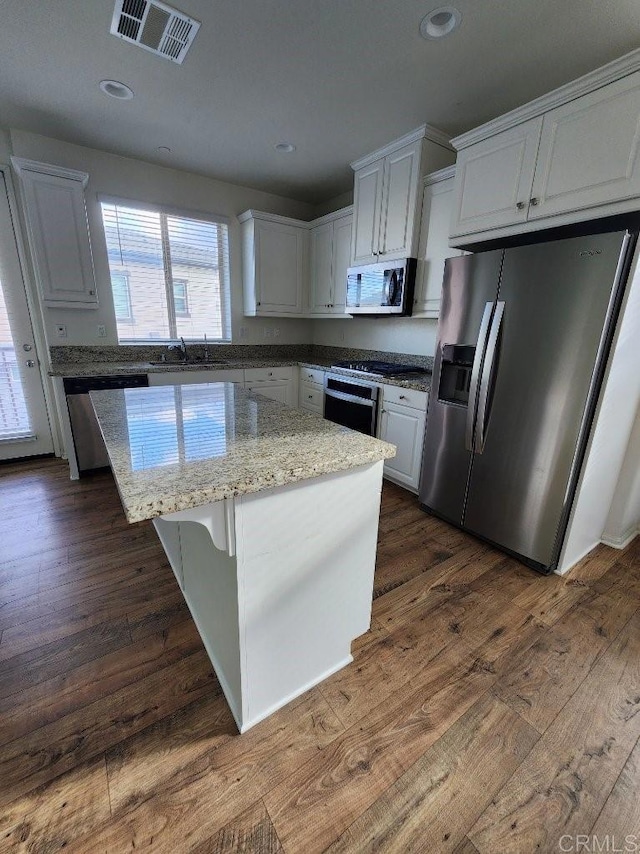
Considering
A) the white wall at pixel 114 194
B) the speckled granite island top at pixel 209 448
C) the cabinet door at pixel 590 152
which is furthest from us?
the white wall at pixel 114 194

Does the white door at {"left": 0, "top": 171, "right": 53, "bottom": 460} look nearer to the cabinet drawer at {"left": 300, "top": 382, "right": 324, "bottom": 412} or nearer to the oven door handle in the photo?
the cabinet drawer at {"left": 300, "top": 382, "right": 324, "bottom": 412}

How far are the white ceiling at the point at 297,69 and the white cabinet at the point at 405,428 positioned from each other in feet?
6.07

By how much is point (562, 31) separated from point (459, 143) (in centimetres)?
62

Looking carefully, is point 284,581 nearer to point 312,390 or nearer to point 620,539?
point 620,539

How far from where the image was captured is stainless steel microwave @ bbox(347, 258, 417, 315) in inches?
114

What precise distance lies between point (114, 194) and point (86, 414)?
6.60 ft

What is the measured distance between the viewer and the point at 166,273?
364 cm

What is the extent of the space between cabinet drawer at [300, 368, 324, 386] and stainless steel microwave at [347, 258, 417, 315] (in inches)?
26.4

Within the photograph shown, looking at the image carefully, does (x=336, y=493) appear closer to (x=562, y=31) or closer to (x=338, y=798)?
(x=338, y=798)

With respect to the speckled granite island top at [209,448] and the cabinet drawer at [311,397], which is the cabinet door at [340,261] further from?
the speckled granite island top at [209,448]

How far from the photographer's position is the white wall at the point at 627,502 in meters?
2.19

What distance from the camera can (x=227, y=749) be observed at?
1158 millimetres

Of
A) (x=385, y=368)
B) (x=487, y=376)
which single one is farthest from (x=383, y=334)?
(x=487, y=376)

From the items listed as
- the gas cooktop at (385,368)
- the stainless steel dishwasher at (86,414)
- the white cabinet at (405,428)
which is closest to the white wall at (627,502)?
the white cabinet at (405,428)
